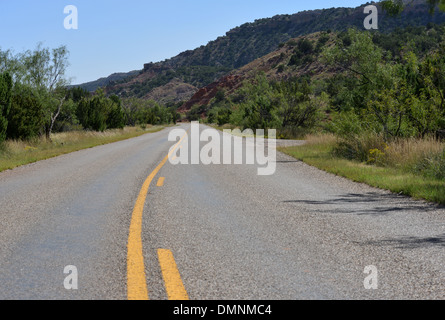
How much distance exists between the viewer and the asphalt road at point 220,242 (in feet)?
12.4

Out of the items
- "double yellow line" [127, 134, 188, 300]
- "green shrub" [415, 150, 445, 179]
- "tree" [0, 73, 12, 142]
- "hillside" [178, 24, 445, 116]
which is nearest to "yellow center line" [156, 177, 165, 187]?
"double yellow line" [127, 134, 188, 300]

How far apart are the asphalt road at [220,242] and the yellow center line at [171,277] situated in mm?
10

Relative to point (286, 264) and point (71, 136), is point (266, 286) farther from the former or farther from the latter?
point (71, 136)

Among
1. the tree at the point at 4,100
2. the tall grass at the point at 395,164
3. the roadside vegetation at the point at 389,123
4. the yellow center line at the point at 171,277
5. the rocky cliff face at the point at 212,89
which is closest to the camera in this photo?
the yellow center line at the point at 171,277

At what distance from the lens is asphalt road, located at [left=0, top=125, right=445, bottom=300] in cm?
379

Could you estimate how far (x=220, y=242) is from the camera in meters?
5.29
